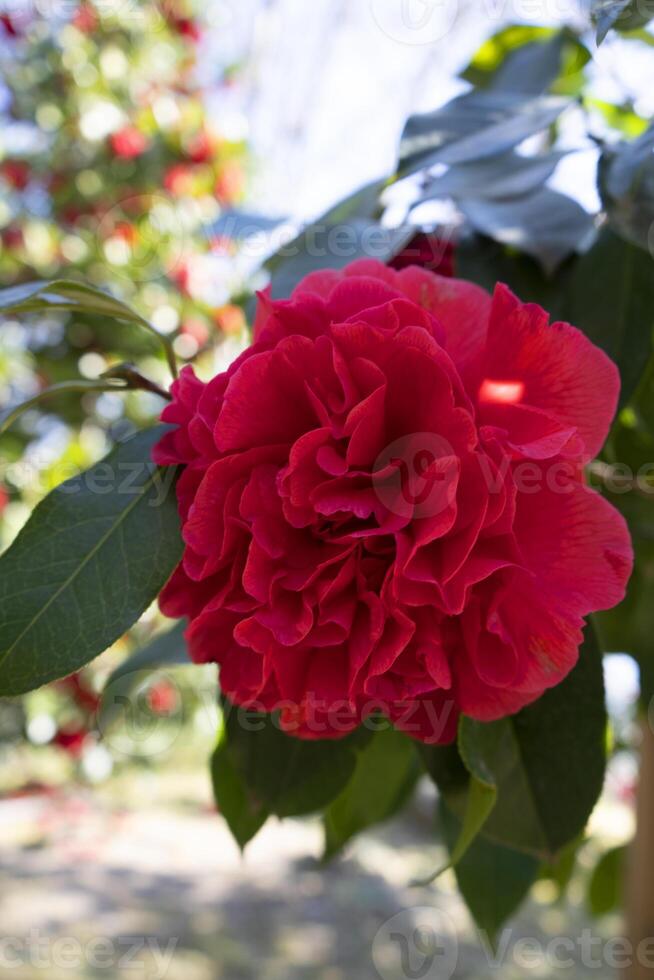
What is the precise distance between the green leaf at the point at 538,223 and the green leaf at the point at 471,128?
0.03 m

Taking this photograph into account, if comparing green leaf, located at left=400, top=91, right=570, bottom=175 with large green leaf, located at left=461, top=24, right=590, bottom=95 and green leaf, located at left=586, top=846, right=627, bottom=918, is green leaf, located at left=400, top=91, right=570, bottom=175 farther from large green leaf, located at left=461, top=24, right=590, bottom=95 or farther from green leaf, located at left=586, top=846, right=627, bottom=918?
green leaf, located at left=586, top=846, right=627, bottom=918

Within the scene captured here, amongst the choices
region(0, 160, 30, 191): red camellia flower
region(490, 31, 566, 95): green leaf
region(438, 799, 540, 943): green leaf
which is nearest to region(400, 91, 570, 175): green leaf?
region(490, 31, 566, 95): green leaf

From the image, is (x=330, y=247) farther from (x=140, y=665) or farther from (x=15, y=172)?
(x=15, y=172)

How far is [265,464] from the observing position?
1.18 feet

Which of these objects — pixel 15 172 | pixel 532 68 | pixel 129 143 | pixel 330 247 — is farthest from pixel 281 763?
pixel 15 172

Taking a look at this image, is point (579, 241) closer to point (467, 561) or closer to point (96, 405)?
point (467, 561)

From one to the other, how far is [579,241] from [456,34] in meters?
1.81

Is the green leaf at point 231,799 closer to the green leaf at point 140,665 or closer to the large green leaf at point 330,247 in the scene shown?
the green leaf at point 140,665

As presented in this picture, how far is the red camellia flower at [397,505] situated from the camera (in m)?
0.34

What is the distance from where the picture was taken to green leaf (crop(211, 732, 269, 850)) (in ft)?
1.74

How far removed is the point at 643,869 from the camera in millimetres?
938

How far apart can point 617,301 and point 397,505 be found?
0.82 ft

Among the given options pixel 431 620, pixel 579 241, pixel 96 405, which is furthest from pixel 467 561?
pixel 96 405

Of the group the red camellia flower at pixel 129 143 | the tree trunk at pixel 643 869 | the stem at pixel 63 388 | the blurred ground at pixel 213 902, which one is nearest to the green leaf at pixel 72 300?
the stem at pixel 63 388
